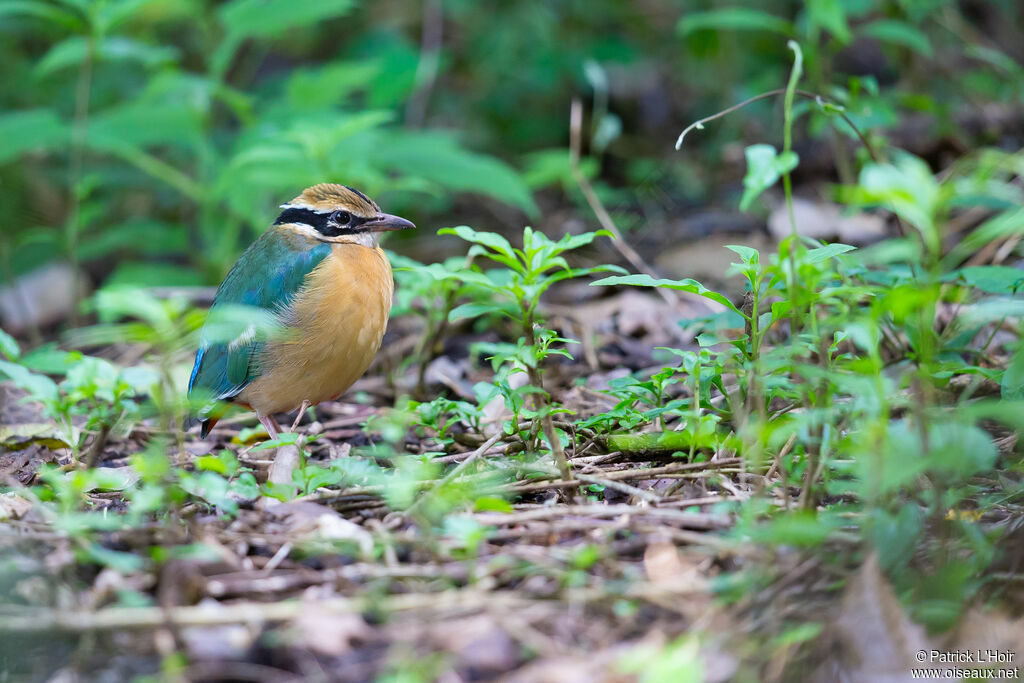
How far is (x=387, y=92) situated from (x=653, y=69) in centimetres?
345

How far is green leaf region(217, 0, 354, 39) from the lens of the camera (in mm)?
6438

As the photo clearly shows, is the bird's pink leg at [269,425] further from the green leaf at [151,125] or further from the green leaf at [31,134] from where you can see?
the green leaf at [31,134]

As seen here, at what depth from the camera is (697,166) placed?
28.3 ft

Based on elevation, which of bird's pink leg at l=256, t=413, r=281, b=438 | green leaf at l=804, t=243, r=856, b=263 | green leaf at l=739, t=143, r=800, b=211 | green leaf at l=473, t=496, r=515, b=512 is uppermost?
green leaf at l=739, t=143, r=800, b=211

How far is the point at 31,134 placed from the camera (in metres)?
6.64

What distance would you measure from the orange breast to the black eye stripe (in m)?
0.33

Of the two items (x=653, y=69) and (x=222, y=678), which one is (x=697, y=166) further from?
(x=222, y=678)

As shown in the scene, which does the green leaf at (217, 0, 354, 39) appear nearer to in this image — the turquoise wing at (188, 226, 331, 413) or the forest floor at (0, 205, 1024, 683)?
the turquoise wing at (188, 226, 331, 413)

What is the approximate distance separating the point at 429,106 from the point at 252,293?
17.7 ft

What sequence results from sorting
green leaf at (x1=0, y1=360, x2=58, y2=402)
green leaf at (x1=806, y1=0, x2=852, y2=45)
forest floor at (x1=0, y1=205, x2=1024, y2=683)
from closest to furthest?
forest floor at (x1=0, y1=205, x2=1024, y2=683), green leaf at (x1=0, y1=360, x2=58, y2=402), green leaf at (x1=806, y1=0, x2=852, y2=45)

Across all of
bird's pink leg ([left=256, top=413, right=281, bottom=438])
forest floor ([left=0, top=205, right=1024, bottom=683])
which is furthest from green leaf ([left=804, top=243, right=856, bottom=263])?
bird's pink leg ([left=256, top=413, right=281, bottom=438])

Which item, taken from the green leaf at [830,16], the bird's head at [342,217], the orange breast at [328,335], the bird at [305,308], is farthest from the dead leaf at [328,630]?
the green leaf at [830,16]

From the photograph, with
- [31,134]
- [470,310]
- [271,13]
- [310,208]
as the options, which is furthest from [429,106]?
[470,310]

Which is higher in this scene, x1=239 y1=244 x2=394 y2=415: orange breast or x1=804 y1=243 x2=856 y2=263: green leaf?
x1=804 y1=243 x2=856 y2=263: green leaf
